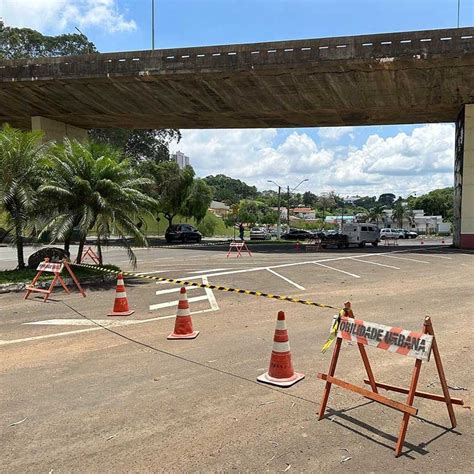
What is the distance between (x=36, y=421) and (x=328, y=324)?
17.2 feet

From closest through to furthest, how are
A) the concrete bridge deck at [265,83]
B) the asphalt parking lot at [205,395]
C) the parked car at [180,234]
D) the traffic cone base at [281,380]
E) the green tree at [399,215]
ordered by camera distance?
the asphalt parking lot at [205,395]
the traffic cone base at [281,380]
the concrete bridge deck at [265,83]
the parked car at [180,234]
the green tree at [399,215]

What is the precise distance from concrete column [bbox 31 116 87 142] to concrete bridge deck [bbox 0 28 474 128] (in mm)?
503

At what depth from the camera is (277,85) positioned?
26.8 metres

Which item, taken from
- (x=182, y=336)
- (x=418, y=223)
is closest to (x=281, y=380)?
(x=182, y=336)

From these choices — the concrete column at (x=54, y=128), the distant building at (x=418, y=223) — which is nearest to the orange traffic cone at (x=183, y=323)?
the concrete column at (x=54, y=128)

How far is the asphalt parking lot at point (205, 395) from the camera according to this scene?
3.70 m

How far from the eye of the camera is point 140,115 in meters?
33.7

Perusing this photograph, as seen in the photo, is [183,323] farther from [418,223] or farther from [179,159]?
[418,223]

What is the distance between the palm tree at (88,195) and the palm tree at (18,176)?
0.43 m

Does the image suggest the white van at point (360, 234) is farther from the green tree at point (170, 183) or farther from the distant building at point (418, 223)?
the distant building at point (418, 223)

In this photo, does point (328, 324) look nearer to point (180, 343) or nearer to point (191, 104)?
point (180, 343)

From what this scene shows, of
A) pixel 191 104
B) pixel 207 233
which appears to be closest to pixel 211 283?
pixel 191 104

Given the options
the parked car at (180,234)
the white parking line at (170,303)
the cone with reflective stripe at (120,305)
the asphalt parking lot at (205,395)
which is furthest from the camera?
the parked car at (180,234)

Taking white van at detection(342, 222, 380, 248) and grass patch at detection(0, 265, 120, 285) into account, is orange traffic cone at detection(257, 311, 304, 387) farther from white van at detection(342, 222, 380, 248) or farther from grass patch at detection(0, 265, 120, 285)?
white van at detection(342, 222, 380, 248)
